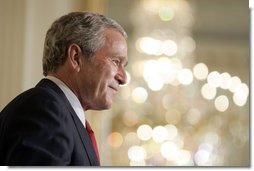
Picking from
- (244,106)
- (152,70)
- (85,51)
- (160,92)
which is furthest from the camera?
(152,70)

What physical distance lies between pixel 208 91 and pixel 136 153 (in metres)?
0.66

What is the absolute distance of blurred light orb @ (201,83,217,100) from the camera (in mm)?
2582

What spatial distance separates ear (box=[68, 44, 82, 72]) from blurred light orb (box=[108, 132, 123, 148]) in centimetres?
79

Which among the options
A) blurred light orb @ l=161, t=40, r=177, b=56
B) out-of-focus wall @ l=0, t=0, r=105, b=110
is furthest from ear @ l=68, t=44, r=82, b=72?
blurred light orb @ l=161, t=40, r=177, b=56

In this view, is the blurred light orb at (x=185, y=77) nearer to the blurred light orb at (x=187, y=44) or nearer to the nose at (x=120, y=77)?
the blurred light orb at (x=187, y=44)

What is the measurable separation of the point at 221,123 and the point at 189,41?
30.8 inches

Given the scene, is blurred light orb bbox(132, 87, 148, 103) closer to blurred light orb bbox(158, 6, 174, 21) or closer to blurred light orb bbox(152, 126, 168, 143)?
blurred light orb bbox(152, 126, 168, 143)

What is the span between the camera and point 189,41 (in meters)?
3.31

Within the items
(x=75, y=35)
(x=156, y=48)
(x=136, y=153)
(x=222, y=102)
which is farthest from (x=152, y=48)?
(x=75, y=35)

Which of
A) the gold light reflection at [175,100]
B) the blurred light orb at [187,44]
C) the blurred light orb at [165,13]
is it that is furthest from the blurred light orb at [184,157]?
the blurred light orb at [187,44]

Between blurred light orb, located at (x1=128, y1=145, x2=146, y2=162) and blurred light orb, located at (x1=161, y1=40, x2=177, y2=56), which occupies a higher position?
blurred light orb, located at (x1=161, y1=40, x2=177, y2=56)

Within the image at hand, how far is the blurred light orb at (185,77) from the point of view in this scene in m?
2.63

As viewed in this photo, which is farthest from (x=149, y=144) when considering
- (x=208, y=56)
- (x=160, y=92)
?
(x=208, y=56)

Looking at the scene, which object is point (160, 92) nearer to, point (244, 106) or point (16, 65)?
point (244, 106)
